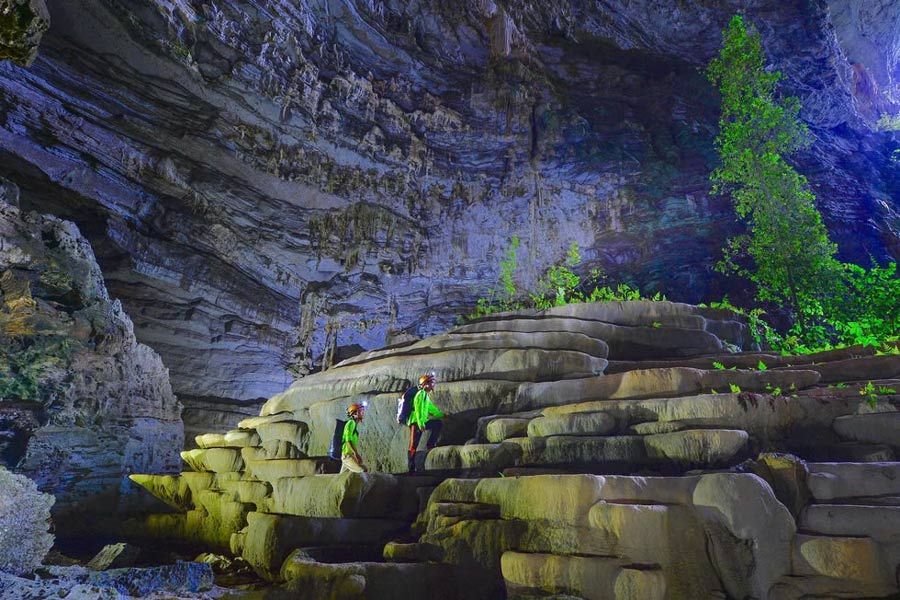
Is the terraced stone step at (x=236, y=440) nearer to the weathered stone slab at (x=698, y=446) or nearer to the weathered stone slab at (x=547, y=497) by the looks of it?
the weathered stone slab at (x=547, y=497)

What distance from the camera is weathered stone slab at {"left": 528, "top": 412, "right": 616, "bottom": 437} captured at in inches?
251

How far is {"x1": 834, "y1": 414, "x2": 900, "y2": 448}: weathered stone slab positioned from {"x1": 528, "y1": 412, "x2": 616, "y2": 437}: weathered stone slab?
2322 millimetres

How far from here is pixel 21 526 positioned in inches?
275

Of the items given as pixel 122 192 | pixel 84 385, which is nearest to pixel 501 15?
pixel 122 192

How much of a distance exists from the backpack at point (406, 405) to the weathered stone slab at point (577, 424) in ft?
6.11

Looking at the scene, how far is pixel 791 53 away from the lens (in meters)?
21.8

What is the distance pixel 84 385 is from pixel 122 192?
6.22m

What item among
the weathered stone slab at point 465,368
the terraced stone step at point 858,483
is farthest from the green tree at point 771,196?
the terraced stone step at point 858,483

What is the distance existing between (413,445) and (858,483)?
4.82m

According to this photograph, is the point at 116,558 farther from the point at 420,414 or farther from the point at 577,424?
the point at 577,424

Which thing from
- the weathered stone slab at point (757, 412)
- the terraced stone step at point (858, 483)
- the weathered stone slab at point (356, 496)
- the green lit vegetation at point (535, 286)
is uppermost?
the green lit vegetation at point (535, 286)

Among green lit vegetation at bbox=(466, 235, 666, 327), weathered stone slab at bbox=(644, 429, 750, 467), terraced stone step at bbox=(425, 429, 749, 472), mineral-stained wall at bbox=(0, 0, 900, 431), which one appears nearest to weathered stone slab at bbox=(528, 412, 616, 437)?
terraced stone step at bbox=(425, 429, 749, 472)

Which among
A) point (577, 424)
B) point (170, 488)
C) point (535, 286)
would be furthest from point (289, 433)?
point (535, 286)

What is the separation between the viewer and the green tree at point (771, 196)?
530 inches
